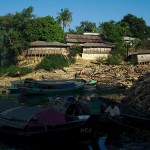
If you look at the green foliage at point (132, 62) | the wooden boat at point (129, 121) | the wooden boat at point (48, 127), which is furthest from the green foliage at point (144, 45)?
the wooden boat at point (48, 127)

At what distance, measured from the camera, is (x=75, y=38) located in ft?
238

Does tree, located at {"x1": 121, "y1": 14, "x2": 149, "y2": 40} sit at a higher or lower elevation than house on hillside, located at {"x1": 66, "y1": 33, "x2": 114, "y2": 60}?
higher

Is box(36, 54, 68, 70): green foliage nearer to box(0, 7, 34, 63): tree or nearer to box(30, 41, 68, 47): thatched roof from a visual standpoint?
box(30, 41, 68, 47): thatched roof

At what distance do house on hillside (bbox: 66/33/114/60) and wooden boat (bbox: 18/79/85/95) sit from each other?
21.8m

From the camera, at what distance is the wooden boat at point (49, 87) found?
42844 millimetres

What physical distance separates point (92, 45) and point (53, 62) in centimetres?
990

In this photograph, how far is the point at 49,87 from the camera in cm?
4394

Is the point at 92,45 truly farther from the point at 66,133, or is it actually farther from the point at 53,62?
the point at 66,133

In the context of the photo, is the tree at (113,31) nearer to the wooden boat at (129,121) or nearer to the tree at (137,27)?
the tree at (137,27)

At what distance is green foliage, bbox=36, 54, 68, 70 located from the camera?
2356 inches

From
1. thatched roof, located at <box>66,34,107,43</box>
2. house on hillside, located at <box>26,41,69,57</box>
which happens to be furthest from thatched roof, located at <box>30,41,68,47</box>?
thatched roof, located at <box>66,34,107,43</box>

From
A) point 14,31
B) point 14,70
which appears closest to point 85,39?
point 14,31

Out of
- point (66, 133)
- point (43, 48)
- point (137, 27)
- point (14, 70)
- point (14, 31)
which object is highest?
point (137, 27)

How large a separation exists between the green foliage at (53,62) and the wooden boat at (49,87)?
14382 mm
